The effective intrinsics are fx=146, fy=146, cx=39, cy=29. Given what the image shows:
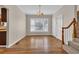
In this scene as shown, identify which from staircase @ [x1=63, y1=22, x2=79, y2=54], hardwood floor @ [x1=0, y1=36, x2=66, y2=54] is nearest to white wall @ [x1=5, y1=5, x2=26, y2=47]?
hardwood floor @ [x1=0, y1=36, x2=66, y2=54]

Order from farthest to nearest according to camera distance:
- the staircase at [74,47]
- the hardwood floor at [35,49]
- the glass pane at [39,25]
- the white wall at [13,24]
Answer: the glass pane at [39,25]
the white wall at [13,24]
the hardwood floor at [35,49]
the staircase at [74,47]

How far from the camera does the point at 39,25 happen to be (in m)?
12.3

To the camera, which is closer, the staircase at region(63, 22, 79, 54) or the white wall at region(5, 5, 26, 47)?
the staircase at region(63, 22, 79, 54)

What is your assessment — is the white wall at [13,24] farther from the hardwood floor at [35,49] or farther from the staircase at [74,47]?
the staircase at [74,47]

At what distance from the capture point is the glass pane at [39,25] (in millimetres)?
12219

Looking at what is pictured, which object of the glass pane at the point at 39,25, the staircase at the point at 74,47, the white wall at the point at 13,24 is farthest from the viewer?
the glass pane at the point at 39,25

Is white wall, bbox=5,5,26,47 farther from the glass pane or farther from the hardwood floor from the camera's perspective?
the glass pane

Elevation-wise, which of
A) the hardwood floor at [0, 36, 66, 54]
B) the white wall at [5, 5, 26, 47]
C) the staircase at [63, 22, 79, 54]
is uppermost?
the white wall at [5, 5, 26, 47]

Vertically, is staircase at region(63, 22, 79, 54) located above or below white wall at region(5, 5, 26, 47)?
below

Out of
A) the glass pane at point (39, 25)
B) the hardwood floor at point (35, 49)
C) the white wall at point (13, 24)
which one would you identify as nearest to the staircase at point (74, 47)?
the hardwood floor at point (35, 49)

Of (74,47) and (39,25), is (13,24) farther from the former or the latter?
(39,25)

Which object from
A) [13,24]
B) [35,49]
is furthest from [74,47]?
[13,24]

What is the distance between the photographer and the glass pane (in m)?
12.2

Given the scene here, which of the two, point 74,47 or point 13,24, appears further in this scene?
point 13,24
